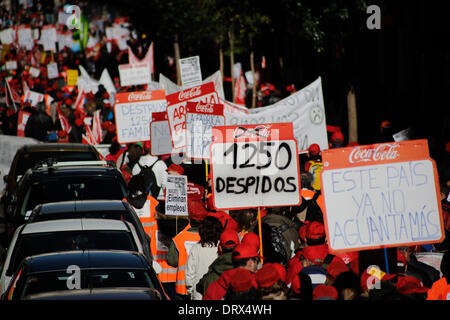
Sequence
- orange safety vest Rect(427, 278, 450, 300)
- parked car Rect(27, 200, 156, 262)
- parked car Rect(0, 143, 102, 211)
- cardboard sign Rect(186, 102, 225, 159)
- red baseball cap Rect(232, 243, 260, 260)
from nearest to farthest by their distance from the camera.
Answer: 1. orange safety vest Rect(427, 278, 450, 300)
2. red baseball cap Rect(232, 243, 260, 260)
3. parked car Rect(27, 200, 156, 262)
4. cardboard sign Rect(186, 102, 225, 159)
5. parked car Rect(0, 143, 102, 211)

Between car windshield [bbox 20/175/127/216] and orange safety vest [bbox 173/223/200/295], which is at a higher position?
car windshield [bbox 20/175/127/216]

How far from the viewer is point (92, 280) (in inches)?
247

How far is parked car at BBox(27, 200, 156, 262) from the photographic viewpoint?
859 centimetres

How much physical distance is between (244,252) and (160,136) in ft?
23.2

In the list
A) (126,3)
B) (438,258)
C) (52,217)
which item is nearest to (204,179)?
(52,217)

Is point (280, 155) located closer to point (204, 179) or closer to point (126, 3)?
point (204, 179)

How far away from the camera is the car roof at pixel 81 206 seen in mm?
8773

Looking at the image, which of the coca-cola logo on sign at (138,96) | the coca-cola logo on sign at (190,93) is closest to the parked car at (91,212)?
the coca-cola logo on sign at (190,93)

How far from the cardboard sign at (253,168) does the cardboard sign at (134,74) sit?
14370 millimetres

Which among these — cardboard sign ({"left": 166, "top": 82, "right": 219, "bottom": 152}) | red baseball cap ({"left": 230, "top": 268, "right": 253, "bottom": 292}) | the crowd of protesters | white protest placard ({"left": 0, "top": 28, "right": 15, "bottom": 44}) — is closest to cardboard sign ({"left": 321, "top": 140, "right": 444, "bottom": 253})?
the crowd of protesters

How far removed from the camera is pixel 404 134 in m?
11.9

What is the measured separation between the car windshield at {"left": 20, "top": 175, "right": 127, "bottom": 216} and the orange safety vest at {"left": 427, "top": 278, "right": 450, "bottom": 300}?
495cm

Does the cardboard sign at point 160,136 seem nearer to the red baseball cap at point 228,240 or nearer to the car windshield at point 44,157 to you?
the car windshield at point 44,157

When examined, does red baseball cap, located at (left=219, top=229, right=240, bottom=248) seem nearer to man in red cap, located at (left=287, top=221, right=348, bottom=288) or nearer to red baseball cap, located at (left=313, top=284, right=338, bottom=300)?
man in red cap, located at (left=287, top=221, right=348, bottom=288)
